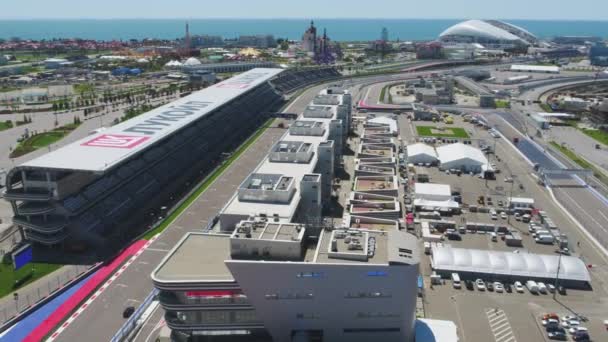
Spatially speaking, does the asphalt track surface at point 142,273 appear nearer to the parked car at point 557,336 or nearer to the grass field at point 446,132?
the parked car at point 557,336

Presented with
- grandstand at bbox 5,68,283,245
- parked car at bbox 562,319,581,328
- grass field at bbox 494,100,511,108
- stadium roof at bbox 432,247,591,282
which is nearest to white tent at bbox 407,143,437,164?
grandstand at bbox 5,68,283,245

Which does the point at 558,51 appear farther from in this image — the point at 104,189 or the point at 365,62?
the point at 104,189

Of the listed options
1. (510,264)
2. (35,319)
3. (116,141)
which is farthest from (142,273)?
(510,264)

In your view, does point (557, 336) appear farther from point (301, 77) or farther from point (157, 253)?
point (301, 77)

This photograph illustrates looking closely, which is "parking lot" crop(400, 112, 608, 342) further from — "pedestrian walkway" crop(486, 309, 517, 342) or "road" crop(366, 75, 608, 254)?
"road" crop(366, 75, 608, 254)

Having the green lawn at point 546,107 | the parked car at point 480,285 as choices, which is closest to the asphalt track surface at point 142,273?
the parked car at point 480,285

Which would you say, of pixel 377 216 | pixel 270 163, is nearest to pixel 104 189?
pixel 270 163
